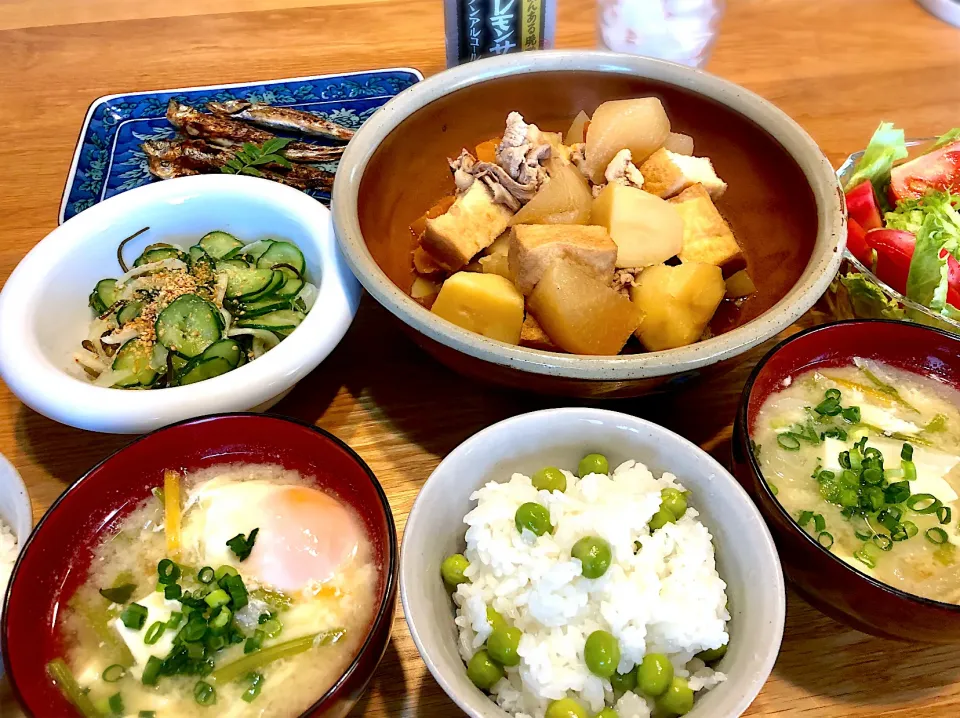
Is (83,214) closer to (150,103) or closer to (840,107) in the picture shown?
(150,103)

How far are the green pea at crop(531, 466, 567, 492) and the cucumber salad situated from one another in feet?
2.54

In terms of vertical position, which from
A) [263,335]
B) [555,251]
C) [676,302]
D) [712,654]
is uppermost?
[555,251]

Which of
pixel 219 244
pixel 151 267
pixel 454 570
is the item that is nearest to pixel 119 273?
pixel 151 267

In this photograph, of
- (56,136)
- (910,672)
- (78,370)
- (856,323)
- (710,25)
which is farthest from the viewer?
(710,25)

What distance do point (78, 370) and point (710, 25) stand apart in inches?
99.4

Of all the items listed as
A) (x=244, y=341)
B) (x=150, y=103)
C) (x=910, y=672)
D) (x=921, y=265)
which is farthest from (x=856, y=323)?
(x=150, y=103)

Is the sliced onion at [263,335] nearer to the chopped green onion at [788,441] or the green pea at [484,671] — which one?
the green pea at [484,671]

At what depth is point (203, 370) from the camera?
155 centimetres

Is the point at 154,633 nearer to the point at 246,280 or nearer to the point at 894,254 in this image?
the point at 246,280

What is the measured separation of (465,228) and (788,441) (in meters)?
0.90

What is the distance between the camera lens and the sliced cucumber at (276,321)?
1.71m

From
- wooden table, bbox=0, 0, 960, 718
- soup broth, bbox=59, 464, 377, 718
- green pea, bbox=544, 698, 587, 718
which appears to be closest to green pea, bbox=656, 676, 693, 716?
green pea, bbox=544, 698, 587, 718

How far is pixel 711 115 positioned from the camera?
197 cm

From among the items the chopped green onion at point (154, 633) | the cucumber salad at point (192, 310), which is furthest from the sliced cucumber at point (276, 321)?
the chopped green onion at point (154, 633)
